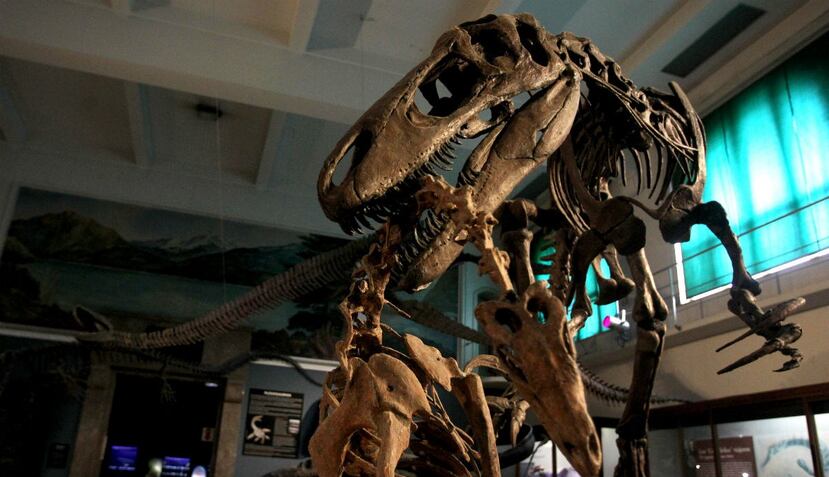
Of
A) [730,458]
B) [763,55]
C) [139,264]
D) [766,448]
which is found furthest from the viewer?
[139,264]

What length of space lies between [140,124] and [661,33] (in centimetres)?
725

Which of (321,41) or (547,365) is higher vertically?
(321,41)

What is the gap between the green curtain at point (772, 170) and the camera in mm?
5500

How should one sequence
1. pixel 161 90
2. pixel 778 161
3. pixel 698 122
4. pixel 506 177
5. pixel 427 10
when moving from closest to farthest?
pixel 506 177
pixel 698 122
pixel 778 161
pixel 427 10
pixel 161 90

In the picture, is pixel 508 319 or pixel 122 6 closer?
pixel 508 319

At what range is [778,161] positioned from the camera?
5.99 meters

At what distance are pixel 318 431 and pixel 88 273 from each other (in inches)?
366

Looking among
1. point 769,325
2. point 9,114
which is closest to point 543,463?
point 769,325

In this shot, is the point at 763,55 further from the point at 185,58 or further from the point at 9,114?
the point at 9,114

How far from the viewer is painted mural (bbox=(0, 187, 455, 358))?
958 cm

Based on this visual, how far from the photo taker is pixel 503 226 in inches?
111

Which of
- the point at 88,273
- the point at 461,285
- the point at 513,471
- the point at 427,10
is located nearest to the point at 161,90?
the point at 88,273

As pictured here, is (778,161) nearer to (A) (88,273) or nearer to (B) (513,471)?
(B) (513,471)

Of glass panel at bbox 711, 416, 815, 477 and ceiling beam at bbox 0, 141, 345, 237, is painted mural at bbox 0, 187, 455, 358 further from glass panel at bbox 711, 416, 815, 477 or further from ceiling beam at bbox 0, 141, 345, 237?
glass panel at bbox 711, 416, 815, 477
